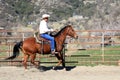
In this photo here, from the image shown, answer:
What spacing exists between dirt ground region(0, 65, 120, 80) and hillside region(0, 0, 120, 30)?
117ft

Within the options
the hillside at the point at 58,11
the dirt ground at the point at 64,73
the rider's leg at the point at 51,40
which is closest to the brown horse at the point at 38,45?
the rider's leg at the point at 51,40

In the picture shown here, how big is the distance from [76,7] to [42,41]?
51.6 meters

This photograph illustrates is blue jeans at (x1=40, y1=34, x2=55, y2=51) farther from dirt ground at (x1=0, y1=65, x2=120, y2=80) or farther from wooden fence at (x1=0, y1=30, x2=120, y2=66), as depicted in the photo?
wooden fence at (x1=0, y1=30, x2=120, y2=66)

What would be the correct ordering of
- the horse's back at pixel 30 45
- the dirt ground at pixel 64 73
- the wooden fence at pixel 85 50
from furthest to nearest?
the wooden fence at pixel 85 50 → the horse's back at pixel 30 45 → the dirt ground at pixel 64 73

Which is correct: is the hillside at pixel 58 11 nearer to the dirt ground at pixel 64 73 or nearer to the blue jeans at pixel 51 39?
the dirt ground at pixel 64 73

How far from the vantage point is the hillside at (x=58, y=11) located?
53719 millimetres

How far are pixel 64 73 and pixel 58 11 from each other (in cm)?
4766

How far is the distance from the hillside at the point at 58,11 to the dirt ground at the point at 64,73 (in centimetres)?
3564

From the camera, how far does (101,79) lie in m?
11.4

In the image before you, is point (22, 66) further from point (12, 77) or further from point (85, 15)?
point (85, 15)

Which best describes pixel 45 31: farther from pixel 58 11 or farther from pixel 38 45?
pixel 58 11

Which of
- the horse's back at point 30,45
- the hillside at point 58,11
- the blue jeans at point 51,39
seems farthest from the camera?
the hillside at point 58,11

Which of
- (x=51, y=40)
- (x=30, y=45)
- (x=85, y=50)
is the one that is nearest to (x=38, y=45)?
(x=30, y=45)

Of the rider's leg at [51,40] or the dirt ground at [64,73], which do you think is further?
the rider's leg at [51,40]
